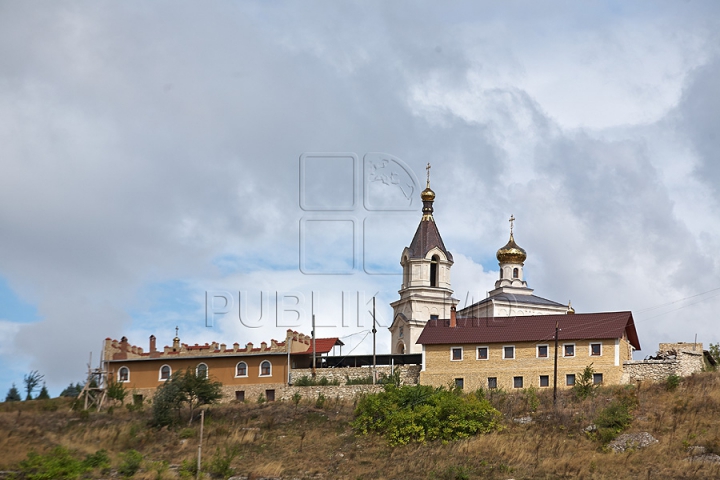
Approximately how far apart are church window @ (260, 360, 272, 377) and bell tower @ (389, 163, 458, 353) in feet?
46.1

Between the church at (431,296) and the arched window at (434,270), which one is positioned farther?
the arched window at (434,270)

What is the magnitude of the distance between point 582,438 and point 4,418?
3030 centimetres

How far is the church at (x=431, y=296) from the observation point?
79.7 meters

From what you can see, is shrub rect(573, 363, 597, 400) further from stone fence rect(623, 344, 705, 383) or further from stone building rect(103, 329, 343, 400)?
stone building rect(103, 329, 343, 400)

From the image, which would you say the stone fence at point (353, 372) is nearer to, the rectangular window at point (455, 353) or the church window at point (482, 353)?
the rectangular window at point (455, 353)

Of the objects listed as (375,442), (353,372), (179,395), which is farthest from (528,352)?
(179,395)

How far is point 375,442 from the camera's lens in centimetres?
5691

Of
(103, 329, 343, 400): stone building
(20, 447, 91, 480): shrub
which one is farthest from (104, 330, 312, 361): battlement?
(20, 447, 91, 480): shrub

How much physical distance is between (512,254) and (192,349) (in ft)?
93.3

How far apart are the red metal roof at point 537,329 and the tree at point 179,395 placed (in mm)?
12848

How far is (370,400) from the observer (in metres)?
59.8

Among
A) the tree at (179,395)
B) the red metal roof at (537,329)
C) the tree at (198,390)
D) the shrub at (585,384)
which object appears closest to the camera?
the tree at (179,395)

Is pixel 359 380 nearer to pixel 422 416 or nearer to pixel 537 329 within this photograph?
pixel 422 416

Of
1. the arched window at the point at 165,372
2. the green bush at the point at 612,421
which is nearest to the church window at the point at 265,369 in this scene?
the arched window at the point at 165,372
